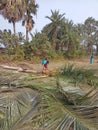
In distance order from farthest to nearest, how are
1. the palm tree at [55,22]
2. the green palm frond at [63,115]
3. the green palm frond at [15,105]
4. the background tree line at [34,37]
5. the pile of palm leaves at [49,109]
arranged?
the palm tree at [55,22], the background tree line at [34,37], the green palm frond at [15,105], the pile of palm leaves at [49,109], the green palm frond at [63,115]

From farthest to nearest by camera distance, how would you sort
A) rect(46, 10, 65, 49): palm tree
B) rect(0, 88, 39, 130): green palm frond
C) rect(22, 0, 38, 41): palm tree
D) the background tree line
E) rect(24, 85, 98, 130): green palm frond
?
rect(46, 10, 65, 49): palm tree, rect(22, 0, 38, 41): palm tree, the background tree line, rect(0, 88, 39, 130): green palm frond, rect(24, 85, 98, 130): green palm frond

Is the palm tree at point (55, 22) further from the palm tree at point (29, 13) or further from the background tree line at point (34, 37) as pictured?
the palm tree at point (29, 13)

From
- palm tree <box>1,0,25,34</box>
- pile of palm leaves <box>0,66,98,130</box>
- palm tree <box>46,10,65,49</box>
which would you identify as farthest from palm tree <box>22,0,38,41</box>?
pile of palm leaves <box>0,66,98,130</box>

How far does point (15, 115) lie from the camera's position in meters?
5.64

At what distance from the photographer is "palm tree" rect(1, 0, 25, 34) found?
1157 inches

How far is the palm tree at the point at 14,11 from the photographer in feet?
96.4

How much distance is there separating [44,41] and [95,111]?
25056mm

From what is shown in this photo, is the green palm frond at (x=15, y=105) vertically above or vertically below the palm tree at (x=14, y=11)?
below

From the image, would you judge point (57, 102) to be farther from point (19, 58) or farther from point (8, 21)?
point (8, 21)

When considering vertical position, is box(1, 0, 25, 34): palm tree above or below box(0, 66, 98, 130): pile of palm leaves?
above

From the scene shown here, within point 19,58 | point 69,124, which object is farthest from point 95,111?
point 19,58

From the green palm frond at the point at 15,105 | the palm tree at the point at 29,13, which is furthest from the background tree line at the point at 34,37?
the green palm frond at the point at 15,105

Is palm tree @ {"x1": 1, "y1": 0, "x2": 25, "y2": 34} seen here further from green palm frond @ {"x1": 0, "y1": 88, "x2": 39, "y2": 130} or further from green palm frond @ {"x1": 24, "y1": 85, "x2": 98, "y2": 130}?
green palm frond @ {"x1": 24, "y1": 85, "x2": 98, "y2": 130}

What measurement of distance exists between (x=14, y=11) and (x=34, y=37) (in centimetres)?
352
